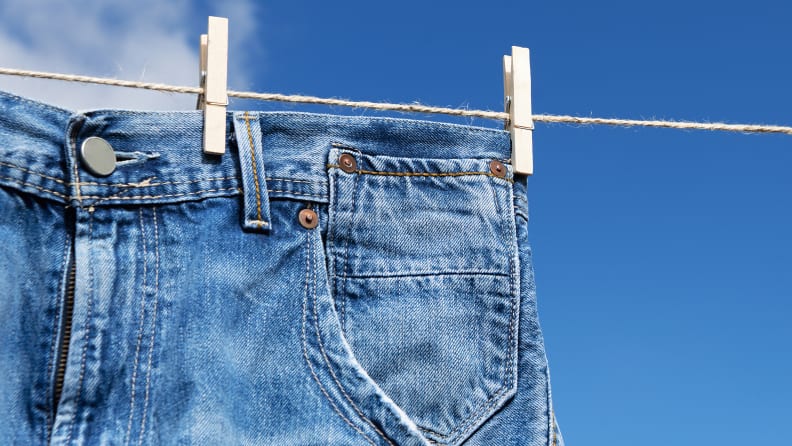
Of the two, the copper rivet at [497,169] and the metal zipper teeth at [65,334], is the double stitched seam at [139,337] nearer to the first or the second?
the metal zipper teeth at [65,334]

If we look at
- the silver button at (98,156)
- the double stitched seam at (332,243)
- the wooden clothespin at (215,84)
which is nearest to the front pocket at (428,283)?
the double stitched seam at (332,243)

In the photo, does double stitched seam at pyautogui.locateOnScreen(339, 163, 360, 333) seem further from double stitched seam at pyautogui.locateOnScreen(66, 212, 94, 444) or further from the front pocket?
double stitched seam at pyautogui.locateOnScreen(66, 212, 94, 444)

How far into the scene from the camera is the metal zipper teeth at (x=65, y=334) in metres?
0.81

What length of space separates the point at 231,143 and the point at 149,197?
0.11 meters

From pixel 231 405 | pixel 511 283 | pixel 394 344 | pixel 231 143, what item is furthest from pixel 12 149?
pixel 511 283

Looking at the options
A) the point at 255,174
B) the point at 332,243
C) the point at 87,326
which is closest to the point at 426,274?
the point at 332,243

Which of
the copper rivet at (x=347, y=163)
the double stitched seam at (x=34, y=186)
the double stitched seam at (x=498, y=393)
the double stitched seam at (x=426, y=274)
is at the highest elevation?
the copper rivet at (x=347, y=163)

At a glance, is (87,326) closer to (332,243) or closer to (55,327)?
(55,327)

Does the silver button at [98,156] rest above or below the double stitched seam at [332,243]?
above

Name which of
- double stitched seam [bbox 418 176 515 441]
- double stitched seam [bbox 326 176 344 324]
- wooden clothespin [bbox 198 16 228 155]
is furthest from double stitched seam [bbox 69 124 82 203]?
double stitched seam [bbox 418 176 515 441]

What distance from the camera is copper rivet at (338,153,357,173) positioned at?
977mm

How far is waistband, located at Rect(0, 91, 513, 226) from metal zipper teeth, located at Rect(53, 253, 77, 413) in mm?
74

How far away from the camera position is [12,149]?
823 millimetres

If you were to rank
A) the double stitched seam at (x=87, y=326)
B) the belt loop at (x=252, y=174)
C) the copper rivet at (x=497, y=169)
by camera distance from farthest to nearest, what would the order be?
the copper rivet at (x=497, y=169), the belt loop at (x=252, y=174), the double stitched seam at (x=87, y=326)
